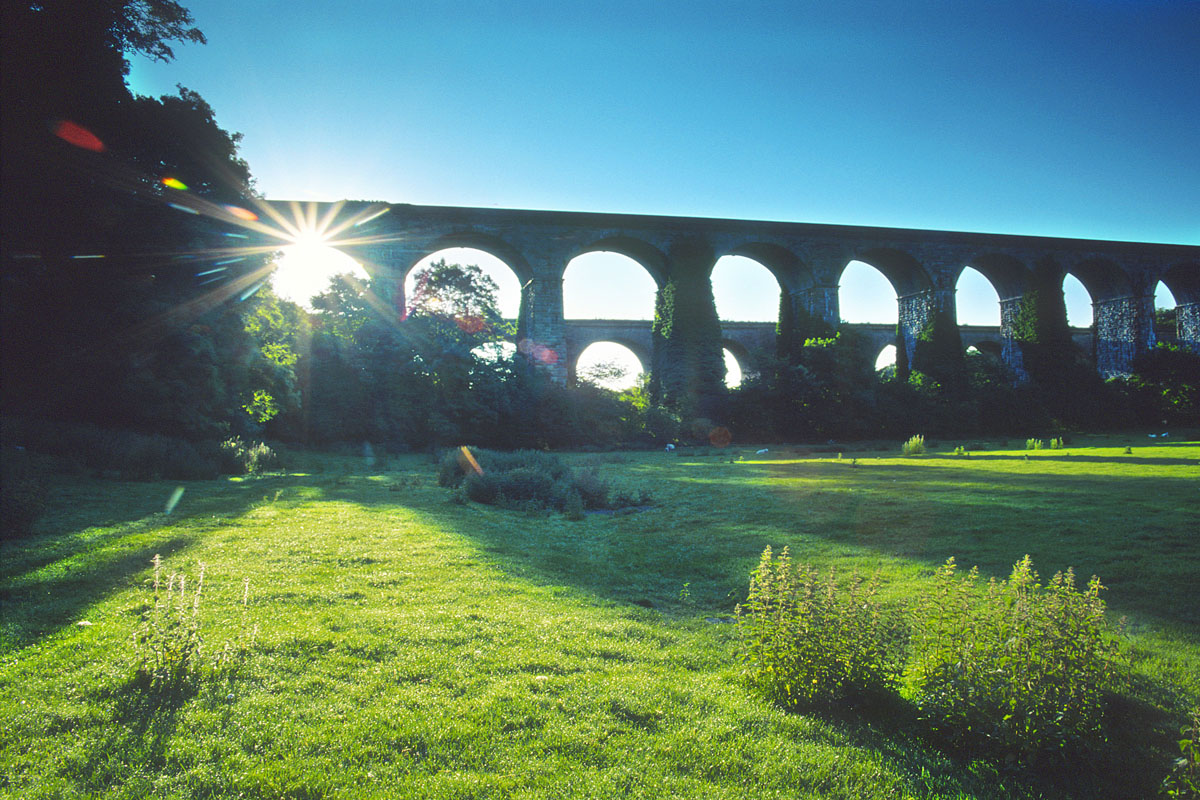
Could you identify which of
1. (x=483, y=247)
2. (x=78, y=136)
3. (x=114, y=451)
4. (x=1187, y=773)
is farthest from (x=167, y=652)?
(x=483, y=247)

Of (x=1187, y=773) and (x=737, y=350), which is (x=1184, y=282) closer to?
(x=737, y=350)

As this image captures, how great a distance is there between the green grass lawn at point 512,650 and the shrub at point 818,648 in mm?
147

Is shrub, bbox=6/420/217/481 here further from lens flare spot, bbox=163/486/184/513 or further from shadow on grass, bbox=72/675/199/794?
shadow on grass, bbox=72/675/199/794

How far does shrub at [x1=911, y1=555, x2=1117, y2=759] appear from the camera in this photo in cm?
267

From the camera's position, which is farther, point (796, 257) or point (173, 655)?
point (796, 257)

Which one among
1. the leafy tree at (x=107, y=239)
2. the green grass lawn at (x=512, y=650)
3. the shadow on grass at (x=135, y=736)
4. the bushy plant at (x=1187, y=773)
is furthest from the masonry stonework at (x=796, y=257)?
the bushy plant at (x=1187, y=773)

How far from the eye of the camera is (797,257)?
105 ft

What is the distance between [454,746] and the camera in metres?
2.71

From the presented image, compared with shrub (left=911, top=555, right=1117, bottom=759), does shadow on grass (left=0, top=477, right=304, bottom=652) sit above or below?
below

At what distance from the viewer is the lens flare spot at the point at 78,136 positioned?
40.1 feet

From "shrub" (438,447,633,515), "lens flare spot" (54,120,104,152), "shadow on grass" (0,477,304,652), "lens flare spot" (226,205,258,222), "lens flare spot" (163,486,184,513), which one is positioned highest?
"lens flare spot" (54,120,104,152)

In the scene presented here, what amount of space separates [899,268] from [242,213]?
3364cm

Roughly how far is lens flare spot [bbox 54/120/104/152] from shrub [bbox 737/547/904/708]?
54.2ft

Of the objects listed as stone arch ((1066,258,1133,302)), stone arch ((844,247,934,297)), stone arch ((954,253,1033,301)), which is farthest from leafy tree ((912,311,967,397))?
stone arch ((1066,258,1133,302))
